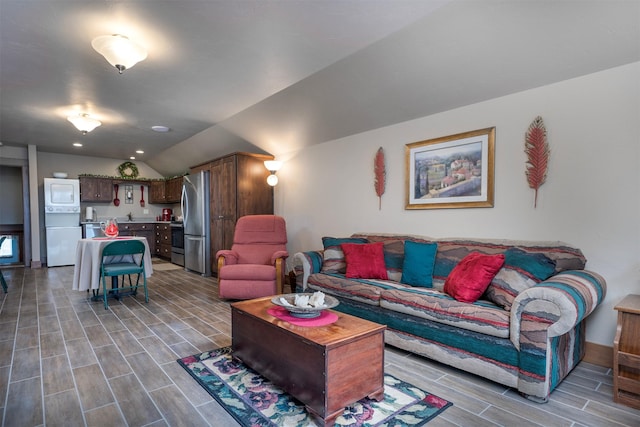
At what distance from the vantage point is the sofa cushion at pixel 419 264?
114 inches

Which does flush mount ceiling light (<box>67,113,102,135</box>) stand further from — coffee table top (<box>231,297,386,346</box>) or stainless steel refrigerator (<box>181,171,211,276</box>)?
coffee table top (<box>231,297,386,346</box>)

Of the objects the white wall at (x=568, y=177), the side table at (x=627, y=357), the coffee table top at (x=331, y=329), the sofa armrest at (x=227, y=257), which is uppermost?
the white wall at (x=568, y=177)

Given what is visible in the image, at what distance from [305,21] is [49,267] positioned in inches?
291

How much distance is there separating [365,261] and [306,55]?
1994mm

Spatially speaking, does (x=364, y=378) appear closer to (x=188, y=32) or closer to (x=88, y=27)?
(x=188, y=32)

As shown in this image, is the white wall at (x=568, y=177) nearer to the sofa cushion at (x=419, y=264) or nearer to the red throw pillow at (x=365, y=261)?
the sofa cushion at (x=419, y=264)

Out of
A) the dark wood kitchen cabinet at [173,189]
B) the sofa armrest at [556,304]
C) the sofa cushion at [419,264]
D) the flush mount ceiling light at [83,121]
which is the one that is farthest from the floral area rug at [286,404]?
the dark wood kitchen cabinet at [173,189]

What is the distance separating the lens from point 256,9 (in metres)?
2.11

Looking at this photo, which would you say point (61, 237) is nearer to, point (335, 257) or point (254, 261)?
point (254, 261)

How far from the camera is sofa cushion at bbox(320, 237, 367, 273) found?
3.48m

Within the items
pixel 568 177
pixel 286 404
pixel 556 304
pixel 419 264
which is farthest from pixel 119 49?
pixel 568 177

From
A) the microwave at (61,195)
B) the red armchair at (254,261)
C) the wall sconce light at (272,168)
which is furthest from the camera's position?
the microwave at (61,195)

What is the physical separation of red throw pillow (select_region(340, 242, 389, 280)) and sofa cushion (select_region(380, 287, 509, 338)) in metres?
0.49

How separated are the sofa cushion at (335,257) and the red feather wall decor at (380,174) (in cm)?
62
